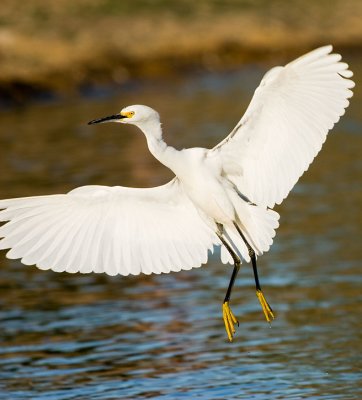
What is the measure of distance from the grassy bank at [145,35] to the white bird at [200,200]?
666 inches

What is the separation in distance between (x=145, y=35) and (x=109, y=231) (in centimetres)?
2100

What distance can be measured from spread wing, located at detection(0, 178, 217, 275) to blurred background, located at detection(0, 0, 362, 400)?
947mm

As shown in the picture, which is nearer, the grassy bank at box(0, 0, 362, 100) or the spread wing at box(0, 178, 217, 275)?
the spread wing at box(0, 178, 217, 275)

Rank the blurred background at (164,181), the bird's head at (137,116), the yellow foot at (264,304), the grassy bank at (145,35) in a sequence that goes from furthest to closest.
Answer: the grassy bank at (145,35) < the blurred background at (164,181) < the yellow foot at (264,304) < the bird's head at (137,116)

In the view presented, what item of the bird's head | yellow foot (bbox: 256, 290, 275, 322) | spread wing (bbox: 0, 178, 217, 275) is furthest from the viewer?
yellow foot (bbox: 256, 290, 275, 322)

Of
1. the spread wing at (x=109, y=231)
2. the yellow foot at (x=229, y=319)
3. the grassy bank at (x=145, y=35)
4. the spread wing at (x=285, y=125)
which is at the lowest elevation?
the yellow foot at (x=229, y=319)

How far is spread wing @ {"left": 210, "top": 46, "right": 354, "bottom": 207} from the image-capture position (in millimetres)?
8172

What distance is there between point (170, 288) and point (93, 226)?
3.33 metres

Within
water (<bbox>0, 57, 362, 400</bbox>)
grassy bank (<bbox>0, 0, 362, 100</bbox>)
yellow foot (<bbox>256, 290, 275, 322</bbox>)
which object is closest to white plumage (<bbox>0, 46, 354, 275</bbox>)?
yellow foot (<bbox>256, 290, 275, 322</bbox>)

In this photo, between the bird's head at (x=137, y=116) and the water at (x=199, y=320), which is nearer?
the bird's head at (x=137, y=116)

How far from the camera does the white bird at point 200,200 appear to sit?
834cm

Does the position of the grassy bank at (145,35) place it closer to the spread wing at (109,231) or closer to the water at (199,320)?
the water at (199,320)

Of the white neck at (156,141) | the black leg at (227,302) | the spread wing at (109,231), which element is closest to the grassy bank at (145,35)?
the spread wing at (109,231)

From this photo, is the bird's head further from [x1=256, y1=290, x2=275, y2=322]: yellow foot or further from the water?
the water
